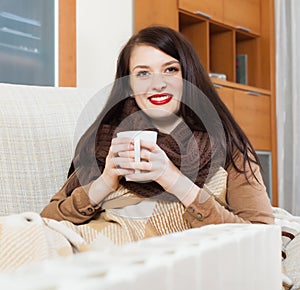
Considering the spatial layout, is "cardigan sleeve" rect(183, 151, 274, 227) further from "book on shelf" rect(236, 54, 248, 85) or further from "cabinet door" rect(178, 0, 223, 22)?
"book on shelf" rect(236, 54, 248, 85)

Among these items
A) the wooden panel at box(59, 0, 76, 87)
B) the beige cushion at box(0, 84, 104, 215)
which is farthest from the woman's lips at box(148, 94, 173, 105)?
the wooden panel at box(59, 0, 76, 87)

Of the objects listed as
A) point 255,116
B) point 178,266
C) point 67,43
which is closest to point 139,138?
point 178,266

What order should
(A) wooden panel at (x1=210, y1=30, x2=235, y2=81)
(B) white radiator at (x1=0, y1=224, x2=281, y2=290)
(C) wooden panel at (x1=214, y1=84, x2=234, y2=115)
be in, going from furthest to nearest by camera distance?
(A) wooden panel at (x1=210, y1=30, x2=235, y2=81) < (C) wooden panel at (x1=214, y1=84, x2=234, y2=115) < (B) white radiator at (x1=0, y1=224, x2=281, y2=290)

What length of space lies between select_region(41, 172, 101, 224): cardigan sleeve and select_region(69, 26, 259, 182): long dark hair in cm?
14

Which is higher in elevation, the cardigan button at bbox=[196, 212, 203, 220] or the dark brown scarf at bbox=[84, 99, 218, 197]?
the dark brown scarf at bbox=[84, 99, 218, 197]

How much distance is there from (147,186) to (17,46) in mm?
1391

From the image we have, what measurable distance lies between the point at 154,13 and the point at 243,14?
87cm

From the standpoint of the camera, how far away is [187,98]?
1.41 metres

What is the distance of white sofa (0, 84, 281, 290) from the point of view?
1.13 feet

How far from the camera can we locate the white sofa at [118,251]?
35 centimetres

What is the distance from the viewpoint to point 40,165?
4.85 ft

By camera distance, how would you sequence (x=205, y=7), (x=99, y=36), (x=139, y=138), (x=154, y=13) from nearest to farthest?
(x=139, y=138)
(x=99, y=36)
(x=154, y=13)
(x=205, y=7)

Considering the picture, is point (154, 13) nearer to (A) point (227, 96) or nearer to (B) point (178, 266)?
(A) point (227, 96)

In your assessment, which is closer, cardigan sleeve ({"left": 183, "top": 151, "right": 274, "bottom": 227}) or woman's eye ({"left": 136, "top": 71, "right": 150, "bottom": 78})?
cardigan sleeve ({"left": 183, "top": 151, "right": 274, "bottom": 227})
